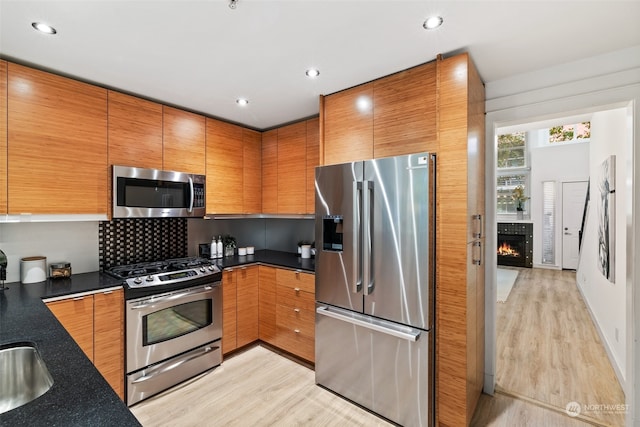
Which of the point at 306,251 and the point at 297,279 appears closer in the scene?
the point at 297,279

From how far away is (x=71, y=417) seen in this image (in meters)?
0.80

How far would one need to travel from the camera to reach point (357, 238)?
2.20 meters

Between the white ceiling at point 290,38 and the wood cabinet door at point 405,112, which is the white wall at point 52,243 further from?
the wood cabinet door at point 405,112

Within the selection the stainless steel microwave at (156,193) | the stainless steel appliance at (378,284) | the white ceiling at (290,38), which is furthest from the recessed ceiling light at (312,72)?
the stainless steel microwave at (156,193)

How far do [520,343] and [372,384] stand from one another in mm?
2200

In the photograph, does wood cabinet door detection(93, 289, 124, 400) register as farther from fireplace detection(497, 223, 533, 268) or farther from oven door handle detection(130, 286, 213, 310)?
fireplace detection(497, 223, 533, 268)

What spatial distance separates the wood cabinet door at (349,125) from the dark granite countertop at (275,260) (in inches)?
42.9

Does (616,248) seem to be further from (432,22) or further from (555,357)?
(432,22)

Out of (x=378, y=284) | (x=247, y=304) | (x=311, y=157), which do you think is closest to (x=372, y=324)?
(x=378, y=284)

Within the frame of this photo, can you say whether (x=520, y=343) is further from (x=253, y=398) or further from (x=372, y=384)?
(x=253, y=398)

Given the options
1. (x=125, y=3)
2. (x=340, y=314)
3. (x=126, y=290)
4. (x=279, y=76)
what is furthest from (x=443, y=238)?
(x=126, y=290)

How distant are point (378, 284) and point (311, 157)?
1641mm

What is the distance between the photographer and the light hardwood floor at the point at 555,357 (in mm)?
2336

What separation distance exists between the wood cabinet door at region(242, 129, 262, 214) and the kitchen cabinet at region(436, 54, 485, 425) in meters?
2.30
